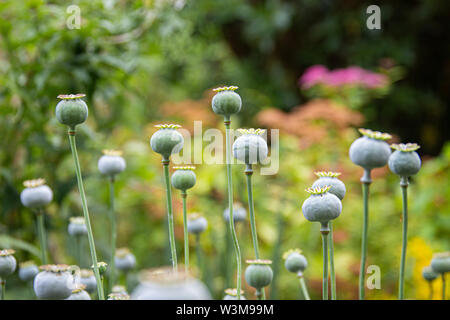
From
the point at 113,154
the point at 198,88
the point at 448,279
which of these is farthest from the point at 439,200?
the point at 198,88

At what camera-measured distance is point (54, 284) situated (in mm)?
383

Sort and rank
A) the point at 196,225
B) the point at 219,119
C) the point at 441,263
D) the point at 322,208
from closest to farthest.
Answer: the point at 322,208
the point at 441,263
the point at 196,225
the point at 219,119

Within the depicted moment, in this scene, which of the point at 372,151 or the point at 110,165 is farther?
the point at 110,165

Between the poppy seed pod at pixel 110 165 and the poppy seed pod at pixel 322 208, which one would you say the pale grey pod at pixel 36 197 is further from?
the poppy seed pod at pixel 322 208

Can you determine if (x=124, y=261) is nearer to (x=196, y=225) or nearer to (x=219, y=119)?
(x=196, y=225)

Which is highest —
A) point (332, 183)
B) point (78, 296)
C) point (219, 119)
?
point (219, 119)

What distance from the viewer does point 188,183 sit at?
1.43ft

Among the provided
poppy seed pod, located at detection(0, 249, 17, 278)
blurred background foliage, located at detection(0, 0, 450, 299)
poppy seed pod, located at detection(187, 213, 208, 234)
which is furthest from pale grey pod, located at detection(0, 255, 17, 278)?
blurred background foliage, located at detection(0, 0, 450, 299)

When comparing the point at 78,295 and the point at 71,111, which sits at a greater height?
the point at 71,111

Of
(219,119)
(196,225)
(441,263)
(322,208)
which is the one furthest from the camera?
(219,119)

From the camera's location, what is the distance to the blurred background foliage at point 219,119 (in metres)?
1.03

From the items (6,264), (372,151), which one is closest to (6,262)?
(6,264)

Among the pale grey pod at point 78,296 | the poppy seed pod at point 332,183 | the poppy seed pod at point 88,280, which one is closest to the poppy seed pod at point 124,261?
the poppy seed pod at point 88,280
